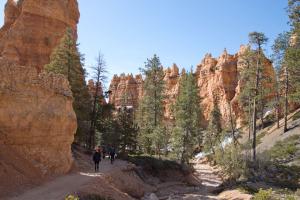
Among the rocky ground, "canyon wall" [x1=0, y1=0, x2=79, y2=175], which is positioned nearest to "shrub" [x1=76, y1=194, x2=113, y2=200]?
the rocky ground

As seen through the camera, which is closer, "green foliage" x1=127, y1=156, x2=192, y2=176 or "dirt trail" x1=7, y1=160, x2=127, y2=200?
"dirt trail" x1=7, y1=160, x2=127, y2=200

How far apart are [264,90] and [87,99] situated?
58.5ft

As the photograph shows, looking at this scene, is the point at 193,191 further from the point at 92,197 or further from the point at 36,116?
the point at 36,116

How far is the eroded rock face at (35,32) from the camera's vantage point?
4888 cm

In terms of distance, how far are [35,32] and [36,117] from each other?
35.7 meters

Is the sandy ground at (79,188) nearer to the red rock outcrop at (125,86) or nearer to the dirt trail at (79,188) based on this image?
the dirt trail at (79,188)

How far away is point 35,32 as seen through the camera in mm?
50312

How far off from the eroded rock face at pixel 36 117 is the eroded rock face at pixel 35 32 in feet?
99.8

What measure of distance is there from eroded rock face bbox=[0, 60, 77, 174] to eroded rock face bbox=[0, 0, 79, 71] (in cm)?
3041

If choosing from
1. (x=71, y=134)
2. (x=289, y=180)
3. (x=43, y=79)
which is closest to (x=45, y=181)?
(x=71, y=134)

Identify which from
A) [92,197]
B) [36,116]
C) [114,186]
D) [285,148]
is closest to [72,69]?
[36,116]

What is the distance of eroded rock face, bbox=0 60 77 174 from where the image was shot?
16922mm

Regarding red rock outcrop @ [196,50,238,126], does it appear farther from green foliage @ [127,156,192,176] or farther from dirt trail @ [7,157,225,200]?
dirt trail @ [7,157,225,200]

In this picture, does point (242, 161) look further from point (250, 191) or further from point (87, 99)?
point (87, 99)
